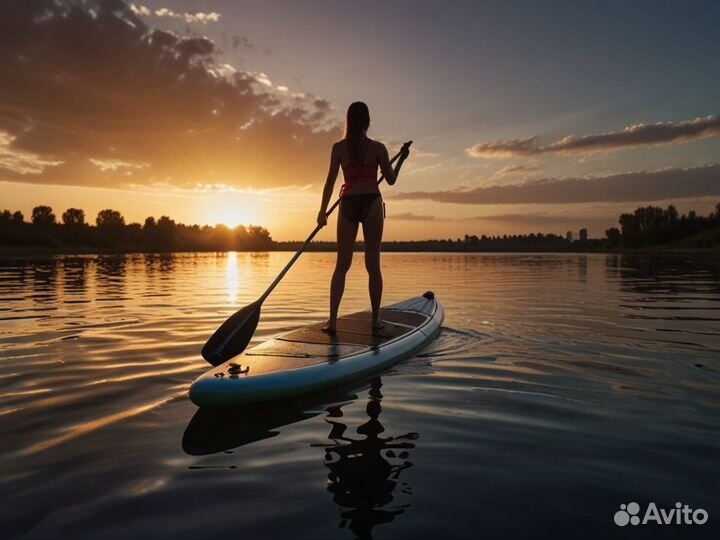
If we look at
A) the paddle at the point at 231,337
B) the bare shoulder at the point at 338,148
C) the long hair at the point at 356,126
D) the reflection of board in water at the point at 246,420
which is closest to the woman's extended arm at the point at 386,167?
the long hair at the point at 356,126

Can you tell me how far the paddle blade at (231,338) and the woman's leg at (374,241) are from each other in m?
1.56

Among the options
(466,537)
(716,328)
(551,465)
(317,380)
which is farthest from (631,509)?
(716,328)

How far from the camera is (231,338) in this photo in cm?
496

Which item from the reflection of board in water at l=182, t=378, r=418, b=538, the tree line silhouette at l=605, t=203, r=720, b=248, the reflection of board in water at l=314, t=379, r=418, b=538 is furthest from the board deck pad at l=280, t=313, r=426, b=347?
the tree line silhouette at l=605, t=203, r=720, b=248

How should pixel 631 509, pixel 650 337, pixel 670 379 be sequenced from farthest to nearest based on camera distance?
pixel 650 337, pixel 670 379, pixel 631 509

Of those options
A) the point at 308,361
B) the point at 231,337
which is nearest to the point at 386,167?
the point at 308,361

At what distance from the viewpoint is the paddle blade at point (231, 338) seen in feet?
15.6

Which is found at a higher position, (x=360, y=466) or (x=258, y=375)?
(x=258, y=375)

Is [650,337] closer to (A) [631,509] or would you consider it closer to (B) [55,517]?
(A) [631,509]

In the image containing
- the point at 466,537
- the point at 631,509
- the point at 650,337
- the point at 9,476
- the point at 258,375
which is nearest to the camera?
the point at 466,537

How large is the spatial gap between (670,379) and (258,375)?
4.22 meters

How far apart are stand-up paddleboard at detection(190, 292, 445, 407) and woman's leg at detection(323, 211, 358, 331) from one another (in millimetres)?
376

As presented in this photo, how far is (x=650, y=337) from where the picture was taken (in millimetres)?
7480

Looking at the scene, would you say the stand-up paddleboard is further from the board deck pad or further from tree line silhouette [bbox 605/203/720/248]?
tree line silhouette [bbox 605/203/720/248]
